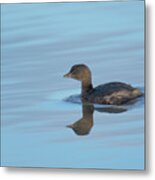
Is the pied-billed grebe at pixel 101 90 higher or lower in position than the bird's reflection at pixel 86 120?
higher

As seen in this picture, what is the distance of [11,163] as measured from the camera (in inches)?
85.0

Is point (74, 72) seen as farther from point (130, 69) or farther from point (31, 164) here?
point (31, 164)

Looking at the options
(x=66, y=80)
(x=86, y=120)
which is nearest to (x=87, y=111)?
(x=86, y=120)

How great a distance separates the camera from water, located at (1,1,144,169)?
2.07 m

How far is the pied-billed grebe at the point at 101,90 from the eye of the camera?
6.82 ft

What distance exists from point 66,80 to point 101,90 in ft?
0.43

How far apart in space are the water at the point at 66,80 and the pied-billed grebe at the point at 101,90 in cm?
2

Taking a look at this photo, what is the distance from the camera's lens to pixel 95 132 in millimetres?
2090

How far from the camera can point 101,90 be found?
2.09 m

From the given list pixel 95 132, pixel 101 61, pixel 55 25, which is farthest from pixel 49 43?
pixel 95 132

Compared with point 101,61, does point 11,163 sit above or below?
below

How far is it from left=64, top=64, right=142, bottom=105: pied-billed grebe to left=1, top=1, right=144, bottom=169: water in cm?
2

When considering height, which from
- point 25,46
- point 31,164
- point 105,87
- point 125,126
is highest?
point 25,46

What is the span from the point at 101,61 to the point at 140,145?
1.06 feet
